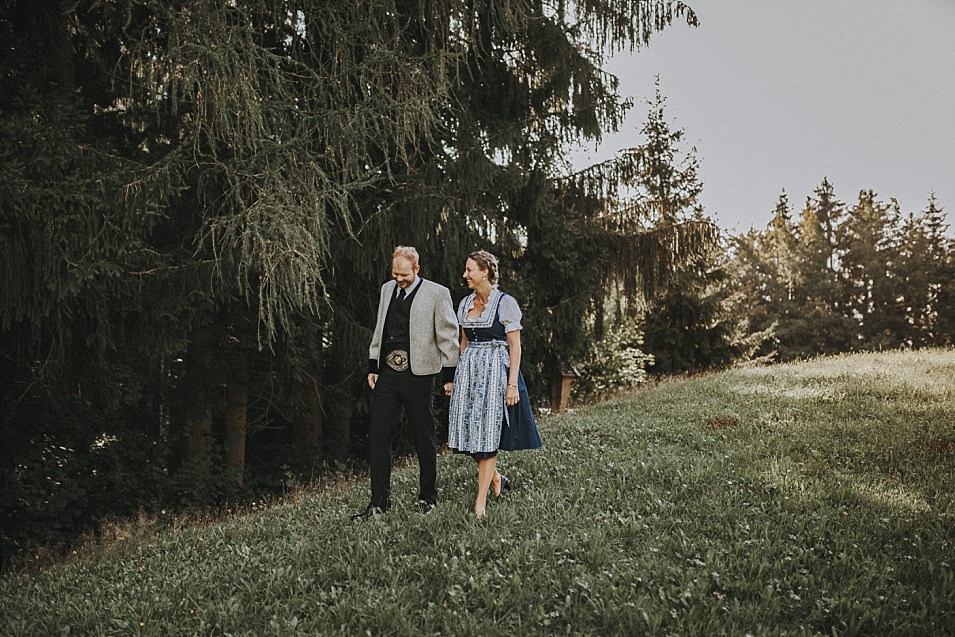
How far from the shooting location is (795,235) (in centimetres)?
4903

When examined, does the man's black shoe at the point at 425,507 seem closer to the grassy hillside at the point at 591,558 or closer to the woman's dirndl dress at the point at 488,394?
the grassy hillside at the point at 591,558

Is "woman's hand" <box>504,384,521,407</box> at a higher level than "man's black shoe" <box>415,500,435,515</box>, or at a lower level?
higher

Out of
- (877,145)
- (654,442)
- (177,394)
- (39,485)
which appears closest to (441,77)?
(654,442)

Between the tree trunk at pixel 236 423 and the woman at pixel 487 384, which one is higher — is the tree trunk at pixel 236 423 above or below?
below

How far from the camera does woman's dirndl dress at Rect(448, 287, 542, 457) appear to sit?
5.57 metres

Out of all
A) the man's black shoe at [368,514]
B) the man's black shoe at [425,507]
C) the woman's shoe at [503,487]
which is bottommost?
the man's black shoe at [368,514]

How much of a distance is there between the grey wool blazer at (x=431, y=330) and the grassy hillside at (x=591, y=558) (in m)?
1.17

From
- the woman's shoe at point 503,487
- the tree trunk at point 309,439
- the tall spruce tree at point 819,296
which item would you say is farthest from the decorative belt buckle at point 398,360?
the tall spruce tree at point 819,296

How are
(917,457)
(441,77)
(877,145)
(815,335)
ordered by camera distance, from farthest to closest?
(815,335)
(877,145)
(441,77)
(917,457)

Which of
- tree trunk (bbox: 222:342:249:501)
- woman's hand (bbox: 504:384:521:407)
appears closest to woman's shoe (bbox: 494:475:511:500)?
woman's hand (bbox: 504:384:521:407)

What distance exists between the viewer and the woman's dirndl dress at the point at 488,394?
557 cm

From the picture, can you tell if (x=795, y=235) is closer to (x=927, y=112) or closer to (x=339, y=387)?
(x=927, y=112)

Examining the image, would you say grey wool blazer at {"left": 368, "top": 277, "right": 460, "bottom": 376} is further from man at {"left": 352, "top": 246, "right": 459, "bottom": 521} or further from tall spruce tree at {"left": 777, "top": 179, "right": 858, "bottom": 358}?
tall spruce tree at {"left": 777, "top": 179, "right": 858, "bottom": 358}

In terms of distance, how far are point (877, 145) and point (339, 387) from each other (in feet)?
45.7
